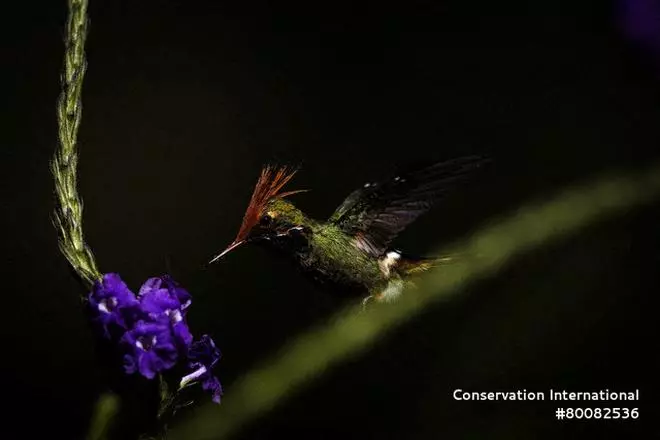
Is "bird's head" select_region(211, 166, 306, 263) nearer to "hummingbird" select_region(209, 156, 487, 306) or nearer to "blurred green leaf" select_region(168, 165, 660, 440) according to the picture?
"hummingbird" select_region(209, 156, 487, 306)

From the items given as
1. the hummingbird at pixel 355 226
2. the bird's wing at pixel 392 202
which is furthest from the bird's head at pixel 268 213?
the bird's wing at pixel 392 202

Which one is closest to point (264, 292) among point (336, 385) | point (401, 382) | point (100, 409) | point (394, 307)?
point (336, 385)

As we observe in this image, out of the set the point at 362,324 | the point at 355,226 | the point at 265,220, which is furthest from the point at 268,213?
the point at 362,324

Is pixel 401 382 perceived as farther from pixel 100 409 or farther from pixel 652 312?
pixel 100 409

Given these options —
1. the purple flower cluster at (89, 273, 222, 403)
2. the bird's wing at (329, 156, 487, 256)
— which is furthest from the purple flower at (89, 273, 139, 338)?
the bird's wing at (329, 156, 487, 256)

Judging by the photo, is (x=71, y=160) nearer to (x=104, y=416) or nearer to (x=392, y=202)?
(x=104, y=416)

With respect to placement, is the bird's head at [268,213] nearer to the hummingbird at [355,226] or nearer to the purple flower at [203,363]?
the hummingbird at [355,226]
